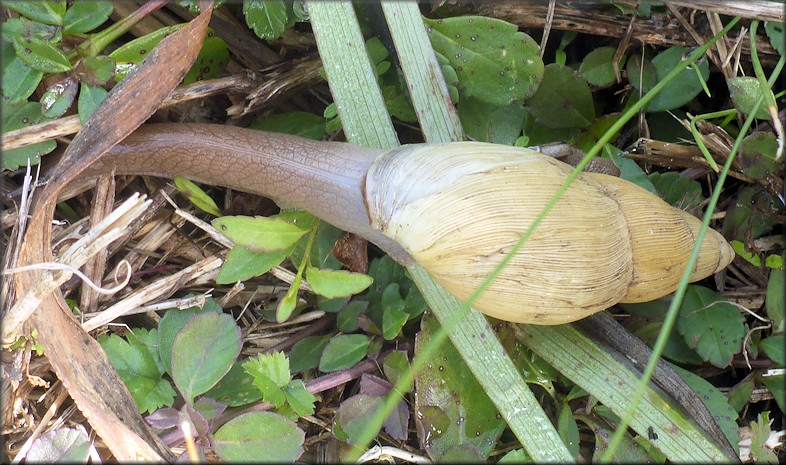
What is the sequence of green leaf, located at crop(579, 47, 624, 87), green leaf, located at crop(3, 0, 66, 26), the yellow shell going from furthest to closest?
green leaf, located at crop(579, 47, 624, 87) < green leaf, located at crop(3, 0, 66, 26) < the yellow shell

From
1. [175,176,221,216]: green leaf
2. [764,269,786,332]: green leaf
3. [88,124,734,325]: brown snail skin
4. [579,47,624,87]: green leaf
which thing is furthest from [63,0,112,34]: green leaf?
[764,269,786,332]: green leaf

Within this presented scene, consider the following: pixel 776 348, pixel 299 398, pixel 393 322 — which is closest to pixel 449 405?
pixel 393 322

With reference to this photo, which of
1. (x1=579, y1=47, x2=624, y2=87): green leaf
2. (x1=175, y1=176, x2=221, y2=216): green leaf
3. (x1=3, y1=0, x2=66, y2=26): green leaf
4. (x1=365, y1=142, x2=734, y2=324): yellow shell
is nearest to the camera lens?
(x1=365, y1=142, x2=734, y2=324): yellow shell

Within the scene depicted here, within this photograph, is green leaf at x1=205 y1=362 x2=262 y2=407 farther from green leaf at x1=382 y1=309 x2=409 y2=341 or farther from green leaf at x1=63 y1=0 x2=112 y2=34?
green leaf at x1=63 y1=0 x2=112 y2=34

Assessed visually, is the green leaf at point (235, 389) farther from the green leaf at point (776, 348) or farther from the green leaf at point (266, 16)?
the green leaf at point (776, 348)

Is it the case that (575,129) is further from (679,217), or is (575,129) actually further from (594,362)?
(594,362)

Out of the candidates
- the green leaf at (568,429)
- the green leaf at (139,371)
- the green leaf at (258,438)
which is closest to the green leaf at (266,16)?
the green leaf at (139,371)

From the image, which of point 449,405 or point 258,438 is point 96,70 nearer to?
point 258,438

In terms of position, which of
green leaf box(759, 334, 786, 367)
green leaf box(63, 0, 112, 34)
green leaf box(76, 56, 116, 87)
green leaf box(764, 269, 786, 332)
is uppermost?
green leaf box(63, 0, 112, 34)
